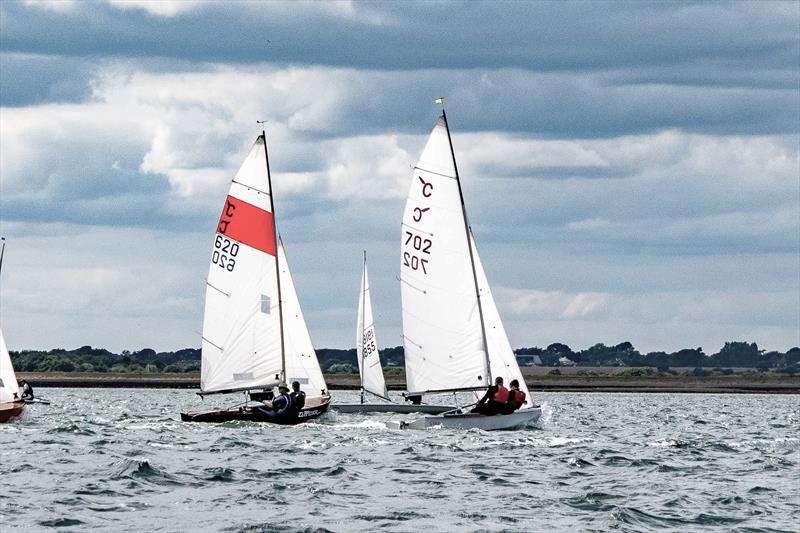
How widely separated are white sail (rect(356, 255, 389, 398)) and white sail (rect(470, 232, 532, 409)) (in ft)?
78.6

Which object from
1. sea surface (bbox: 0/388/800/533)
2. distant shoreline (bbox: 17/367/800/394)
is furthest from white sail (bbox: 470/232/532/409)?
distant shoreline (bbox: 17/367/800/394)

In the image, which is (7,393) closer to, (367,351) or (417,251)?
(417,251)

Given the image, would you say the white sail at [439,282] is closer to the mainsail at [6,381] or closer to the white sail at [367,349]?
the mainsail at [6,381]

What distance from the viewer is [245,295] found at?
59.2 meters

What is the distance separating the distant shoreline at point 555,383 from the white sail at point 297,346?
8485 cm

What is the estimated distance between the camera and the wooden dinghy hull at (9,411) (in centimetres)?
5469

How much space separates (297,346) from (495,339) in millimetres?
12157

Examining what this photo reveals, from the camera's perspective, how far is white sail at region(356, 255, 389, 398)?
8075 cm

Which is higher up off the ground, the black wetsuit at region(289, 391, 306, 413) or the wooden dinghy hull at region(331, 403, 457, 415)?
the wooden dinghy hull at region(331, 403, 457, 415)

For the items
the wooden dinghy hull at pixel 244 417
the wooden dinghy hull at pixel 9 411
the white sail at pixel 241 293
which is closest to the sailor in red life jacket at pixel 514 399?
the wooden dinghy hull at pixel 244 417

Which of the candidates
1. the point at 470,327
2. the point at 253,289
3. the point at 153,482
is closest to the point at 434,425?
the point at 470,327

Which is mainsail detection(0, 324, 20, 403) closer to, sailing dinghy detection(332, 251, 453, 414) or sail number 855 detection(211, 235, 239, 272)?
sail number 855 detection(211, 235, 239, 272)

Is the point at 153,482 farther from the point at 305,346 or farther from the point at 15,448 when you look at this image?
the point at 305,346

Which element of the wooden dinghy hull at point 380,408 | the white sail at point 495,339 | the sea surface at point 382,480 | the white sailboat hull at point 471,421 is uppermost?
the white sail at point 495,339
